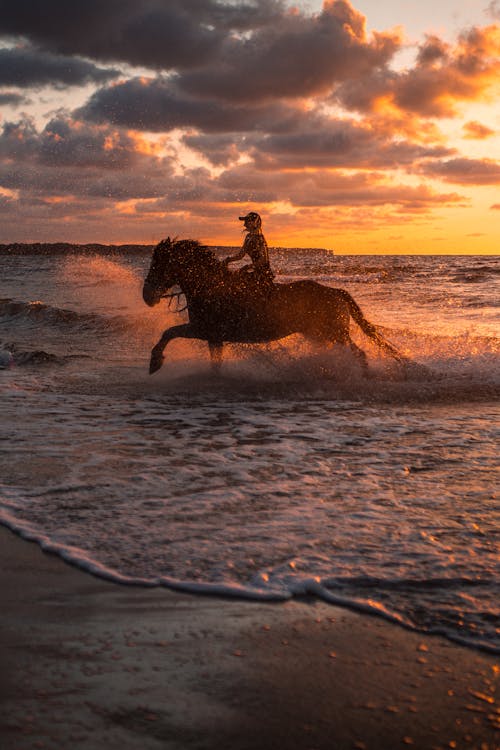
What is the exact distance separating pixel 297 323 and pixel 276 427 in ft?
10.3

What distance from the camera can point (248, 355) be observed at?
36.0ft

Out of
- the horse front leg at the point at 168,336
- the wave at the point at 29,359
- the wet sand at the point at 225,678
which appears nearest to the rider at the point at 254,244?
the horse front leg at the point at 168,336

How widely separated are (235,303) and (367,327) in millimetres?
1964

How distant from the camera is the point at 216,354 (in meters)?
10.0

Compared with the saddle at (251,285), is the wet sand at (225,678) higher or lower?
lower

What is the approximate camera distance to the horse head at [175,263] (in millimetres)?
9336

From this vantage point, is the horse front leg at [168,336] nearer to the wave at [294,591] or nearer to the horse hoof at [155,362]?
the horse hoof at [155,362]

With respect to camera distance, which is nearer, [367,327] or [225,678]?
[225,678]

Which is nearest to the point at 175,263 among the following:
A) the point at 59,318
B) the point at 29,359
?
the point at 29,359

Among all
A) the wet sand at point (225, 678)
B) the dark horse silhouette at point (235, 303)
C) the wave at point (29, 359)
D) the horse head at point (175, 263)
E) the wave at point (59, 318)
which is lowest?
the wet sand at point (225, 678)

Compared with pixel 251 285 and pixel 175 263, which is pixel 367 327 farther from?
pixel 175 263

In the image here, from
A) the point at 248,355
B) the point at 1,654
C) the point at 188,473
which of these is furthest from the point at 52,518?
the point at 248,355

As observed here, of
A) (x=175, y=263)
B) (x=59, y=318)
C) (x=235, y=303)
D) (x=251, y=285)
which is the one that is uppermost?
(x=175, y=263)

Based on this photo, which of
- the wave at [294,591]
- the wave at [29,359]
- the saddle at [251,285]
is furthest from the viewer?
the wave at [29,359]
